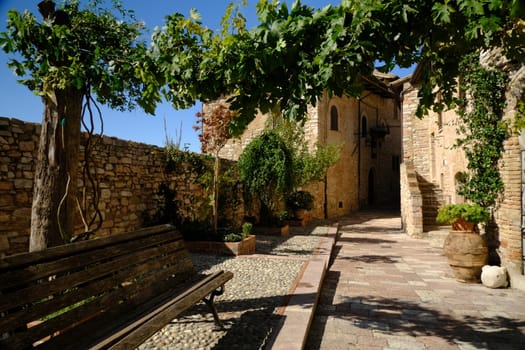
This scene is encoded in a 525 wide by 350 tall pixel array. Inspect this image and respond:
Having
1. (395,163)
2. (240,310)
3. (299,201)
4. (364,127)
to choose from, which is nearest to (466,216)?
(240,310)

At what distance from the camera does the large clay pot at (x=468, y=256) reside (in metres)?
5.36

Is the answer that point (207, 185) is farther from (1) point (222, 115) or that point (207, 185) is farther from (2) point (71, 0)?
(2) point (71, 0)

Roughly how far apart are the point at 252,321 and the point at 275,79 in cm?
234

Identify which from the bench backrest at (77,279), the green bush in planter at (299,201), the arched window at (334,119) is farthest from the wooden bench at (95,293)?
the arched window at (334,119)

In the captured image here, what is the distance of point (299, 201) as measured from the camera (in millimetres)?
12969

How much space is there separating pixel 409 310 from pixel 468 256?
6.33ft

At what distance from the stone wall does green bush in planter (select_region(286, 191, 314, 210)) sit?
3.24 m

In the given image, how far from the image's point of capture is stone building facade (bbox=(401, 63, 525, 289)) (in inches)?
206

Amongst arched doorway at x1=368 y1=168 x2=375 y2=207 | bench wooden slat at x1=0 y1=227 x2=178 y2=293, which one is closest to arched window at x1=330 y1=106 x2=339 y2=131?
arched doorway at x1=368 y1=168 x2=375 y2=207

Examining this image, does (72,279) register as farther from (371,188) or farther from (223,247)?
(371,188)

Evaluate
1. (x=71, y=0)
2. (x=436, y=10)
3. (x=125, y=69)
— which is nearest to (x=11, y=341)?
(x=125, y=69)

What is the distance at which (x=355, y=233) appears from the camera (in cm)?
→ 1159

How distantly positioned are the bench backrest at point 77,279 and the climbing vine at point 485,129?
5.33 m

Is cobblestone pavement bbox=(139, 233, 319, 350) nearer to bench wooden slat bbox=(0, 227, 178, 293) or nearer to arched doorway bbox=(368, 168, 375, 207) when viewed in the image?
bench wooden slat bbox=(0, 227, 178, 293)
